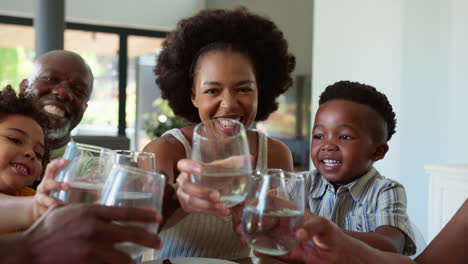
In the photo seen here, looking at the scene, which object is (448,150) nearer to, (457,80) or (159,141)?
(457,80)

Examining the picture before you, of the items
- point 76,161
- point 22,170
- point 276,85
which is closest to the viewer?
point 76,161

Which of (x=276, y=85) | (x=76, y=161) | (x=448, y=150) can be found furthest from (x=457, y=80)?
(x=76, y=161)

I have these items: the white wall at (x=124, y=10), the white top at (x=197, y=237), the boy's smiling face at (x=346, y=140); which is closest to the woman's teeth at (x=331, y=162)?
the boy's smiling face at (x=346, y=140)

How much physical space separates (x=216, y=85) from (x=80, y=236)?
1.17 metres

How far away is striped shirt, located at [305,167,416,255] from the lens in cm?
172

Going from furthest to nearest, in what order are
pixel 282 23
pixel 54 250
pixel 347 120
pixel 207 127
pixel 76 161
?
pixel 282 23 → pixel 347 120 → pixel 207 127 → pixel 76 161 → pixel 54 250

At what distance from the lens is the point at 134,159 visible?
106cm

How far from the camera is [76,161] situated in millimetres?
957

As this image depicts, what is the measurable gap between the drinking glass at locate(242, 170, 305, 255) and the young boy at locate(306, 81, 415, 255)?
0.83 metres

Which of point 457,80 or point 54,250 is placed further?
point 457,80

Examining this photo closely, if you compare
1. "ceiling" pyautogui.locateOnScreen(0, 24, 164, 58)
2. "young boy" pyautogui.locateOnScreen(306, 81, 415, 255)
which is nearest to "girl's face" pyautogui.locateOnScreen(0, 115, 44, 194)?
"young boy" pyautogui.locateOnScreen(306, 81, 415, 255)

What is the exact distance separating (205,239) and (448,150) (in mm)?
2560

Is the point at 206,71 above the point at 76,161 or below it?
above

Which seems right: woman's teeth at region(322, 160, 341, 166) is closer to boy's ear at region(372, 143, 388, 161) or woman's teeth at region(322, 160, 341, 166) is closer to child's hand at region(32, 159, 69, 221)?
boy's ear at region(372, 143, 388, 161)
